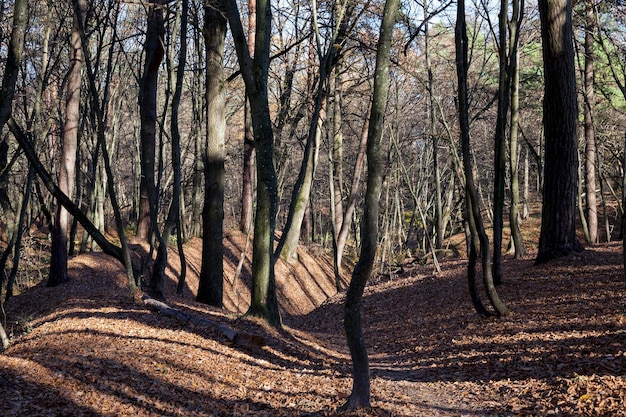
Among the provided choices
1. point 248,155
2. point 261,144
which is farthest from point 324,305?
point 261,144

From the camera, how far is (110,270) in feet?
53.7

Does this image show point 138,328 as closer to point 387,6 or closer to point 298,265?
point 387,6

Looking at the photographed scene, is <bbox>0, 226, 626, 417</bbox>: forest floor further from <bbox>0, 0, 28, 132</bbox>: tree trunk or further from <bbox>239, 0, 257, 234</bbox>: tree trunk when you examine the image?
<bbox>239, 0, 257, 234</bbox>: tree trunk

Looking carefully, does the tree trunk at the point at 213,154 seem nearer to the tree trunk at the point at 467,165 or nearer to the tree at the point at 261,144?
the tree at the point at 261,144

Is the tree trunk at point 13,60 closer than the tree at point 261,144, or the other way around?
the tree trunk at point 13,60

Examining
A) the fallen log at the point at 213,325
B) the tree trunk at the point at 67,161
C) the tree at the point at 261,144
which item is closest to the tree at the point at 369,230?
the fallen log at the point at 213,325

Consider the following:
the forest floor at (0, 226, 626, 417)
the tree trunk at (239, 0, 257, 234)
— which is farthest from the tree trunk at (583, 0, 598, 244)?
the tree trunk at (239, 0, 257, 234)

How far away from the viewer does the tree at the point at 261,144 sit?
9602 mm

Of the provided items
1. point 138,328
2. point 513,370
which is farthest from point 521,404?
point 138,328

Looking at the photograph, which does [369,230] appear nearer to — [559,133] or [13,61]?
[13,61]

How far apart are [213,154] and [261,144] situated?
3.59m

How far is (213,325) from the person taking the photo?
30.7ft

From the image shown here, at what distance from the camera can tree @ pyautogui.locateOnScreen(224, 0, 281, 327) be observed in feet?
31.5

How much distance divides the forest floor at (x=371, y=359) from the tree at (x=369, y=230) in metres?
0.37
